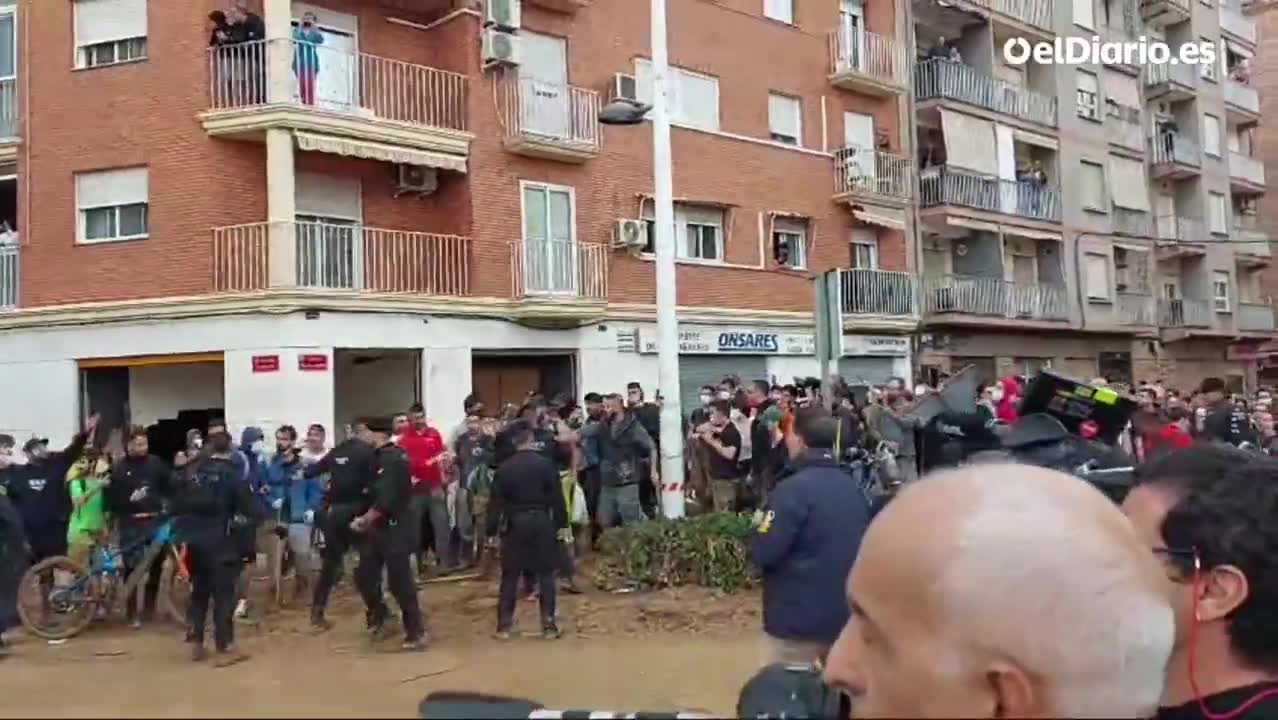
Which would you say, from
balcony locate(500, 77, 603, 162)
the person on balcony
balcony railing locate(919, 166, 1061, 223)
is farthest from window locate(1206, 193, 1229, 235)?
the person on balcony

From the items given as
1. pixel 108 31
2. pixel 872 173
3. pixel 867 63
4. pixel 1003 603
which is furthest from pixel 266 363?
pixel 1003 603

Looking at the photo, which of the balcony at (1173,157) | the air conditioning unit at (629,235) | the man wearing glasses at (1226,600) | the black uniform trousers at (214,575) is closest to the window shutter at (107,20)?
the air conditioning unit at (629,235)

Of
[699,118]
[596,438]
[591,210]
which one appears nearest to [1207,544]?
[596,438]

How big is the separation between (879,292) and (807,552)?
22690 millimetres

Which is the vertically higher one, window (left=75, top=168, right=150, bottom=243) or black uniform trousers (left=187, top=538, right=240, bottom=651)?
window (left=75, top=168, right=150, bottom=243)

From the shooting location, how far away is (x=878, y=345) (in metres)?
27.7

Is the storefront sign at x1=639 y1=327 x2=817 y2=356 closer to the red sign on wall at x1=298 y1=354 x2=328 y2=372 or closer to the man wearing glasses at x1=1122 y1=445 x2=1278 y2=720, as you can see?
the red sign on wall at x1=298 y1=354 x2=328 y2=372

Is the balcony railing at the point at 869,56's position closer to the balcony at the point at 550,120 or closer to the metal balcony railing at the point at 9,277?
the balcony at the point at 550,120

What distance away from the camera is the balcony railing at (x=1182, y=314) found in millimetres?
38094

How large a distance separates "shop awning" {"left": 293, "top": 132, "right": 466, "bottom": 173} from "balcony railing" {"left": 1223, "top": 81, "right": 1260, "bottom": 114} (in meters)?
32.4

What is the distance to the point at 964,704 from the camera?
1.41 meters

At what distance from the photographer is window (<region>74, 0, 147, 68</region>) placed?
19.1m

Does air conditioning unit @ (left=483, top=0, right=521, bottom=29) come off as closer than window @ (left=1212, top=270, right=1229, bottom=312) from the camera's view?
Yes

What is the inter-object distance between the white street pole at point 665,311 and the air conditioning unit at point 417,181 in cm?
648
